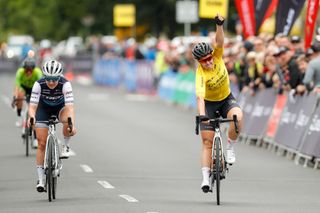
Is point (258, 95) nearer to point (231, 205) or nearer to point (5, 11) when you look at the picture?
point (231, 205)

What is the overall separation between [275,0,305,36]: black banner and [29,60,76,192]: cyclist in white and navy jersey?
11.4m

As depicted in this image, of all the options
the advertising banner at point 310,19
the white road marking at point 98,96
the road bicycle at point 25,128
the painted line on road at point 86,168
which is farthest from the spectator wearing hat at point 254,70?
the white road marking at point 98,96

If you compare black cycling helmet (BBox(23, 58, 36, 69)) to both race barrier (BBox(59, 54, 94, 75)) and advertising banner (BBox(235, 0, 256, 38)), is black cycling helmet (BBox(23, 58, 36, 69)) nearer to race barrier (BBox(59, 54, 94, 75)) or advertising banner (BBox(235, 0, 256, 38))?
advertising banner (BBox(235, 0, 256, 38))

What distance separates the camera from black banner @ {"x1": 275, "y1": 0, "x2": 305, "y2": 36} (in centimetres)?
2667

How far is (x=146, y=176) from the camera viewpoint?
18641 mm

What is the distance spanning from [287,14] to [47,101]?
38.4ft

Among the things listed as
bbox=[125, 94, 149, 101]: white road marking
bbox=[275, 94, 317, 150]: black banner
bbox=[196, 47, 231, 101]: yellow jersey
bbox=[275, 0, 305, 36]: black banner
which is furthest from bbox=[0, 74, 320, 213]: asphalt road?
bbox=[125, 94, 149, 101]: white road marking

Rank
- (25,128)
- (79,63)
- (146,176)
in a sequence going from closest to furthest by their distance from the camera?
1. (146,176)
2. (25,128)
3. (79,63)

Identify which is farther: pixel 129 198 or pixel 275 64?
pixel 275 64

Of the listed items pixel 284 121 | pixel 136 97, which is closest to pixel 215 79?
pixel 284 121

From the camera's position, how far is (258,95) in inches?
999

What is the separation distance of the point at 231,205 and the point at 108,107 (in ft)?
77.5

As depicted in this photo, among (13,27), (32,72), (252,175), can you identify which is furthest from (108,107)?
(13,27)

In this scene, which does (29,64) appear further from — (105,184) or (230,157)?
(230,157)
